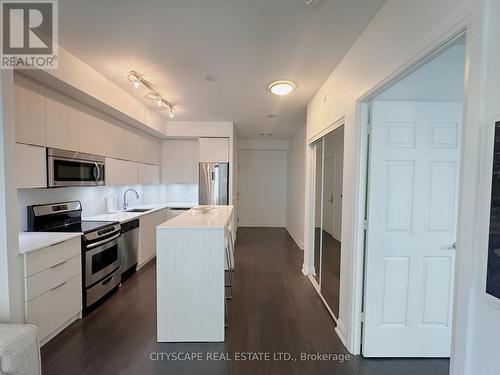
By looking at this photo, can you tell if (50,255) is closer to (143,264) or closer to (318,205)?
(143,264)

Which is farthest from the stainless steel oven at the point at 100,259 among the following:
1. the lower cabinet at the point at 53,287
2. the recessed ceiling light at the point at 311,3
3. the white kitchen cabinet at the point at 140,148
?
the recessed ceiling light at the point at 311,3

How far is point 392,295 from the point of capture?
209 cm

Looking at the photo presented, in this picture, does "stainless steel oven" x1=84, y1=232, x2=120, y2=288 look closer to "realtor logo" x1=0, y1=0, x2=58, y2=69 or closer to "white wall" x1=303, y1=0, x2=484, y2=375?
"realtor logo" x1=0, y1=0, x2=58, y2=69

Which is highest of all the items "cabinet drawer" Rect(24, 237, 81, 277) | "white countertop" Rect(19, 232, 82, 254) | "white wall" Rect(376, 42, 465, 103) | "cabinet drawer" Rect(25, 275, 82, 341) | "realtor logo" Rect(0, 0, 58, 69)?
"realtor logo" Rect(0, 0, 58, 69)

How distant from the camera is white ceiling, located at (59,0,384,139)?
175cm

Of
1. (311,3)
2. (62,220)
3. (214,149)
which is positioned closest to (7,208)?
(62,220)

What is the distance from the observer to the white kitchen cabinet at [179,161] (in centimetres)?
547

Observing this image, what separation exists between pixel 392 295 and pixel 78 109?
3772mm

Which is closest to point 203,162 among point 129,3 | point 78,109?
point 78,109

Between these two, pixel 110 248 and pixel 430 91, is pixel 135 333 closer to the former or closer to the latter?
pixel 110 248

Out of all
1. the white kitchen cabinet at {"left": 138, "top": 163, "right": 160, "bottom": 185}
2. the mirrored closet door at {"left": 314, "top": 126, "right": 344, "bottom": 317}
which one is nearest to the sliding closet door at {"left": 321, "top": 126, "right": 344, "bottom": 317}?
the mirrored closet door at {"left": 314, "top": 126, "right": 344, "bottom": 317}

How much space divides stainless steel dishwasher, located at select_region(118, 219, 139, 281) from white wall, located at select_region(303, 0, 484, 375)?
2.86m

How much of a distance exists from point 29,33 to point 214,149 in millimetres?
3405

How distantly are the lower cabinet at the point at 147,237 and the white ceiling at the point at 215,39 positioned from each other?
203 cm
